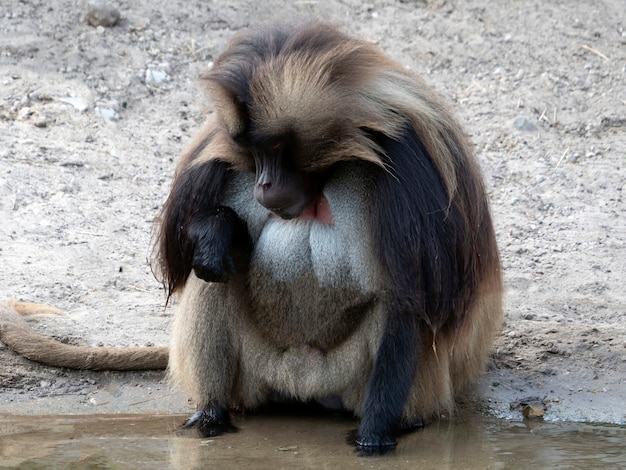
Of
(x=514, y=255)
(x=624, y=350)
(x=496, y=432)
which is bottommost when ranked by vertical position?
(x=496, y=432)

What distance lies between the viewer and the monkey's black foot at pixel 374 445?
4.93 m

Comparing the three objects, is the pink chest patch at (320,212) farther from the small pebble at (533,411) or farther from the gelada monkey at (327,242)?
the small pebble at (533,411)

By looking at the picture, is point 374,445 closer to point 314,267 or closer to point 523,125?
point 314,267

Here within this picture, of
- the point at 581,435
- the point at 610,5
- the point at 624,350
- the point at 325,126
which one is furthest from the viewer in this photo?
the point at 610,5

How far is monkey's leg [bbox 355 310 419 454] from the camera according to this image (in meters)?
4.97

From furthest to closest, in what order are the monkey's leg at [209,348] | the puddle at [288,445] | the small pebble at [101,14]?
the small pebble at [101,14], the monkey's leg at [209,348], the puddle at [288,445]

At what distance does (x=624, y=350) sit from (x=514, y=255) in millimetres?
1639

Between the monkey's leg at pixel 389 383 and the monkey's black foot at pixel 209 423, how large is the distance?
72 centimetres

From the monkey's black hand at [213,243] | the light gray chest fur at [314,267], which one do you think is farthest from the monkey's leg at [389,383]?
the monkey's black hand at [213,243]

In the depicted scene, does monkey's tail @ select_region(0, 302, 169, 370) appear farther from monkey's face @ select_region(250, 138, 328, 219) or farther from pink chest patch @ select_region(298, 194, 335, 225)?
monkey's face @ select_region(250, 138, 328, 219)

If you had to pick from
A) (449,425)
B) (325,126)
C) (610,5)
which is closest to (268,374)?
(449,425)

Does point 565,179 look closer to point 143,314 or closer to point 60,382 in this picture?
point 143,314

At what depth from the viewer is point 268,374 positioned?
5414mm

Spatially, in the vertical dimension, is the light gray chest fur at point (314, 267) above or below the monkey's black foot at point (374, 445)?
above
